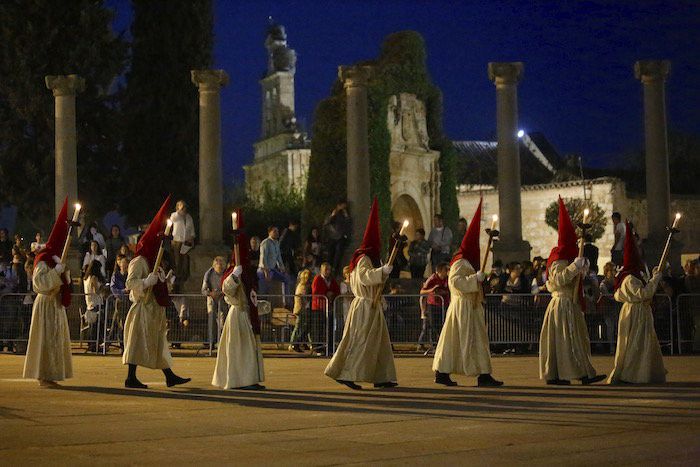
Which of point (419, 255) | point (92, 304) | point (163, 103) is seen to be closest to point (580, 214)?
point (163, 103)

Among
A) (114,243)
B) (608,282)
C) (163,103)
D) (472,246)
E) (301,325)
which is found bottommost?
(301,325)

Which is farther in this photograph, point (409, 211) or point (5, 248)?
point (409, 211)

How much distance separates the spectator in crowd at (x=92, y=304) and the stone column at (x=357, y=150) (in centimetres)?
802

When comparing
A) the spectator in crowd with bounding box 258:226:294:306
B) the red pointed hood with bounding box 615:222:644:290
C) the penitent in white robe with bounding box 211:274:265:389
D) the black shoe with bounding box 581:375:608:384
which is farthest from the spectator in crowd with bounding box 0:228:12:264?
the black shoe with bounding box 581:375:608:384

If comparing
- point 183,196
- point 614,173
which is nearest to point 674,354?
point 183,196

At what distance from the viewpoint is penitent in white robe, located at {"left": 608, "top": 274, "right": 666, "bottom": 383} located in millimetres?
17531

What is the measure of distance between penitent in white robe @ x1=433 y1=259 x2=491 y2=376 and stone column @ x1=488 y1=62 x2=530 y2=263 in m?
15.0

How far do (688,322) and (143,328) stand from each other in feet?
38.7

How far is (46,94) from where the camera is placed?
41375 millimetres

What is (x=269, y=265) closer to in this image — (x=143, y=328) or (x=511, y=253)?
(x=511, y=253)

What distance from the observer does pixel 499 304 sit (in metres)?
24.2

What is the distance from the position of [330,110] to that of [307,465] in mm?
30542

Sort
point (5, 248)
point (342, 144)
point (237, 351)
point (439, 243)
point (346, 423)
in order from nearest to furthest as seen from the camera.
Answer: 1. point (346, 423)
2. point (237, 351)
3. point (439, 243)
4. point (5, 248)
5. point (342, 144)

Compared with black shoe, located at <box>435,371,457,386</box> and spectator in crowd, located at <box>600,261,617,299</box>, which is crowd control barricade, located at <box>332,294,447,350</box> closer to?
spectator in crowd, located at <box>600,261,617,299</box>
